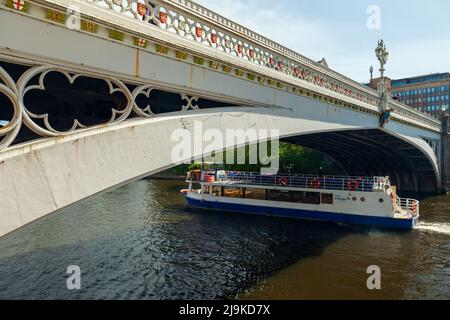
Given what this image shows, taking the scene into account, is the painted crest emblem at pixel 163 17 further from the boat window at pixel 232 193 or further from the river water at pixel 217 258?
the boat window at pixel 232 193

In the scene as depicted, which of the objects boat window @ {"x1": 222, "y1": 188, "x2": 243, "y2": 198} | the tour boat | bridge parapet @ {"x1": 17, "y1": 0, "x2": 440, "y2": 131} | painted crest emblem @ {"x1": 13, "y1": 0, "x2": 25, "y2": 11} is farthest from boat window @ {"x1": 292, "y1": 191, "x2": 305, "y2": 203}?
painted crest emblem @ {"x1": 13, "y1": 0, "x2": 25, "y2": 11}

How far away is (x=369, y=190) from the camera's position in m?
24.4

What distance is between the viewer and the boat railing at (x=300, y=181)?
24.6 metres

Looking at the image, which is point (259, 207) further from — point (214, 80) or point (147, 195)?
point (214, 80)

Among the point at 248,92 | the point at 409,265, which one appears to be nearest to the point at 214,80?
the point at 248,92

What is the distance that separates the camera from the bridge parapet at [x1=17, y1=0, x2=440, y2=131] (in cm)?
629

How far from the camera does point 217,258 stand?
1631 centimetres

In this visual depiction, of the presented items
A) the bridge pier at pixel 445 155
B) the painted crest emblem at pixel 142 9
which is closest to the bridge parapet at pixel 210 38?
the painted crest emblem at pixel 142 9

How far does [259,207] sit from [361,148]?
14.9 meters

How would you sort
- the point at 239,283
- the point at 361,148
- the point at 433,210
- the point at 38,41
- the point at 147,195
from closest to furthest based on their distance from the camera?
the point at 38,41 < the point at 239,283 < the point at 433,210 < the point at 361,148 < the point at 147,195

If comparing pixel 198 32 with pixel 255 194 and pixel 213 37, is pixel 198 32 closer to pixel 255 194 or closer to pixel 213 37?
pixel 213 37

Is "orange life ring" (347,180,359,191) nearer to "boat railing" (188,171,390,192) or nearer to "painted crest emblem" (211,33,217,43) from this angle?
"boat railing" (188,171,390,192)

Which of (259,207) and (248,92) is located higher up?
(248,92)

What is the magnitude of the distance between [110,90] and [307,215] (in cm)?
2216
